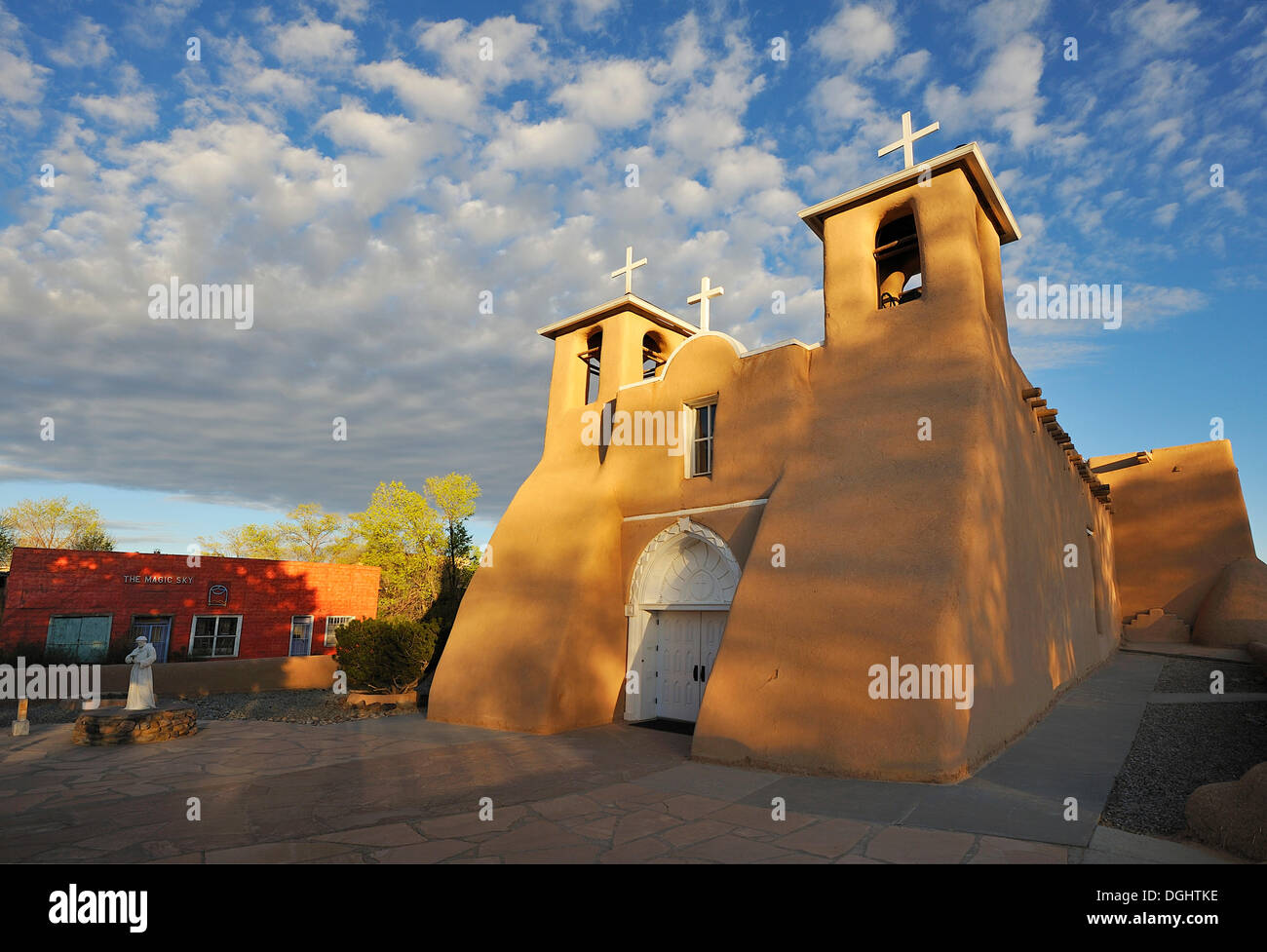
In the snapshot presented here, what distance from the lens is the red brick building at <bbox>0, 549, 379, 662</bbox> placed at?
18609 mm

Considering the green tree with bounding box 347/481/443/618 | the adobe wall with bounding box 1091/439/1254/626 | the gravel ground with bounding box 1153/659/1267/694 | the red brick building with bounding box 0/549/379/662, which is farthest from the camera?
the green tree with bounding box 347/481/443/618

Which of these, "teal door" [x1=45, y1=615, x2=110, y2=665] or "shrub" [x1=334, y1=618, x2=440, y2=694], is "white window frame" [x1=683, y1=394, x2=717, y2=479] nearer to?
"shrub" [x1=334, y1=618, x2=440, y2=694]

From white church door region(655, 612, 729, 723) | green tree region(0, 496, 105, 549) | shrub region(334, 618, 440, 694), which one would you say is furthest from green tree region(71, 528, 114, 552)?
white church door region(655, 612, 729, 723)

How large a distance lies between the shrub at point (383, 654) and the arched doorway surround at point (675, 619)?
233 inches

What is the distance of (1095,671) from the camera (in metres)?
15.3

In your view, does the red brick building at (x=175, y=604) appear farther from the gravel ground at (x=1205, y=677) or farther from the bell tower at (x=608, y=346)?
the gravel ground at (x=1205, y=677)

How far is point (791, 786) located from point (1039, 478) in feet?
26.0

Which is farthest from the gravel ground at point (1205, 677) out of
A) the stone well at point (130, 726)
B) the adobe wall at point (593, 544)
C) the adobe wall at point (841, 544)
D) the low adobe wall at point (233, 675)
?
the low adobe wall at point (233, 675)

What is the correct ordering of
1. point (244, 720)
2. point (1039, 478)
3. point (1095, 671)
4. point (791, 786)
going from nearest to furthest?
point (791, 786)
point (1039, 478)
point (244, 720)
point (1095, 671)

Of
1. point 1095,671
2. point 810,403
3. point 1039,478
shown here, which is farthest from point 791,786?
point 1095,671

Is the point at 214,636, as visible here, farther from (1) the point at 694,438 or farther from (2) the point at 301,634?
(1) the point at 694,438

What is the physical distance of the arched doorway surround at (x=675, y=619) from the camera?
37.0 feet

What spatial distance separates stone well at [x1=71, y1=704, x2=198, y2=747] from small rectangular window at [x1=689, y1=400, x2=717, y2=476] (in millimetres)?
9174

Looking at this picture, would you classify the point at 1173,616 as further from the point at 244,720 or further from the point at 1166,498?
the point at 244,720
